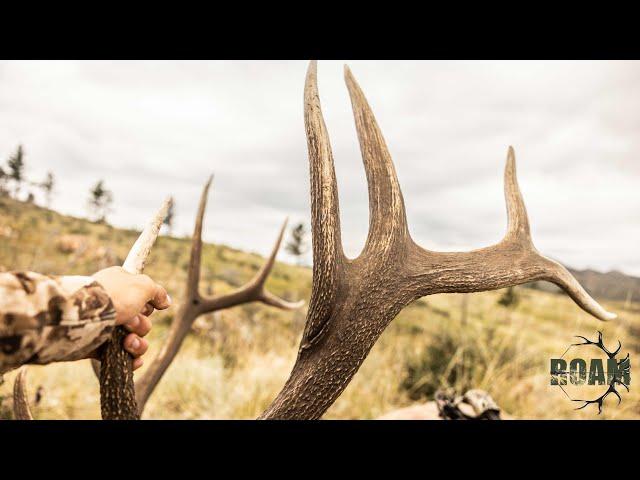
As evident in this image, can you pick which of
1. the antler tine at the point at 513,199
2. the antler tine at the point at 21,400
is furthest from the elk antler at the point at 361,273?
the antler tine at the point at 21,400

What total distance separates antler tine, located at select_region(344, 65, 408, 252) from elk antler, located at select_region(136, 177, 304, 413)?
114 cm

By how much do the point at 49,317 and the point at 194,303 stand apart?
5.23 ft

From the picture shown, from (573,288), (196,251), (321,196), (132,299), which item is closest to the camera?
(132,299)

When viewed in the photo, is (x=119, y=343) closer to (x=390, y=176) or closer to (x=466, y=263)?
(x=390, y=176)

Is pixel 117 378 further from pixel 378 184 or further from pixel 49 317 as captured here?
pixel 378 184

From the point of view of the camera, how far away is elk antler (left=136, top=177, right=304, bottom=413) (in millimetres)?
2029

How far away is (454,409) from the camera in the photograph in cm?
325

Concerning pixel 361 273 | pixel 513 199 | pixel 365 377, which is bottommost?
pixel 365 377

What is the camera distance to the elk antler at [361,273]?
1343 mm

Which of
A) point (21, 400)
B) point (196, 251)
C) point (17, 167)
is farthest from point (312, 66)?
point (17, 167)

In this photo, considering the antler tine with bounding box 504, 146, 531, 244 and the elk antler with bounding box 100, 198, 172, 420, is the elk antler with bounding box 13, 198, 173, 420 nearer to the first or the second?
the elk antler with bounding box 100, 198, 172, 420

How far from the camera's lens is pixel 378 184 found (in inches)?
61.1
